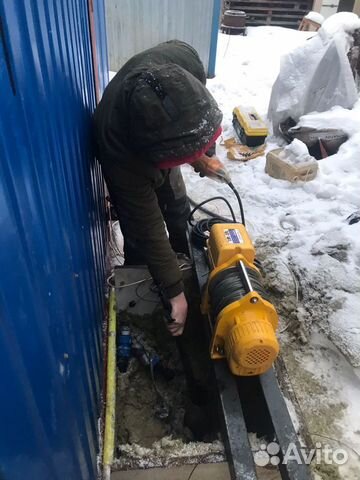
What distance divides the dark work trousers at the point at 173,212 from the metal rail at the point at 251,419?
117 centimetres

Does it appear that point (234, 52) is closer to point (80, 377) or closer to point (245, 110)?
point (245, 110)

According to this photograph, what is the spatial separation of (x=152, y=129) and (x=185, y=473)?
5.43 ft

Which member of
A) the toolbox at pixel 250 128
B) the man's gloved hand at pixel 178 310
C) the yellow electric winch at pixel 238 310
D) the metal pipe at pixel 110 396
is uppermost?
the yellow electric winch at pixel 238 310

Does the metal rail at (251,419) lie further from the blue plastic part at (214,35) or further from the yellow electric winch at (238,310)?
the blue plastic part at (214,35)

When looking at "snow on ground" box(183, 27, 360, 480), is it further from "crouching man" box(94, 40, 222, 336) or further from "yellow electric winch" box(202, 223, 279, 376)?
"crouching man" box(94, 40, 222, 336)

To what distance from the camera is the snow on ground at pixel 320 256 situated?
7.86 feet

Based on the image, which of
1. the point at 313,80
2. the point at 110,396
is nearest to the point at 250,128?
the point at 313,80

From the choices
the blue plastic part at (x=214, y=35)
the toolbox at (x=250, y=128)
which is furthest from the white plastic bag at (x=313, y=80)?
the blue plastic part at (x=214, y=35)

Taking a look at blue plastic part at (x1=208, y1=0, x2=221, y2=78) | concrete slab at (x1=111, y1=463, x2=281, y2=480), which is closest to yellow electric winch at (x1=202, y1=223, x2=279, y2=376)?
concrete slab at (x1=111, y1=463, x2=281, y2=480)

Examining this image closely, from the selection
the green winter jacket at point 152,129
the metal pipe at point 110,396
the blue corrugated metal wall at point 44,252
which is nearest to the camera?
the blue corrugated metal wall at point 44,252

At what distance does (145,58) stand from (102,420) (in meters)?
1.89

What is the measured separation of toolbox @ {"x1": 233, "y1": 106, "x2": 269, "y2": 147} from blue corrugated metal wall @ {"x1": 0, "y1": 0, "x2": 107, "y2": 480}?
3.49m

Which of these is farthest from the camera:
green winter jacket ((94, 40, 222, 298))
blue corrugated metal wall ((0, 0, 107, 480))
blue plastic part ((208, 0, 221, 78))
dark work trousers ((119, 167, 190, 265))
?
blue plastic part ((208, 0, 221, 78))

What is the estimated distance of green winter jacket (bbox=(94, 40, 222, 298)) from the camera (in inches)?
61.9
